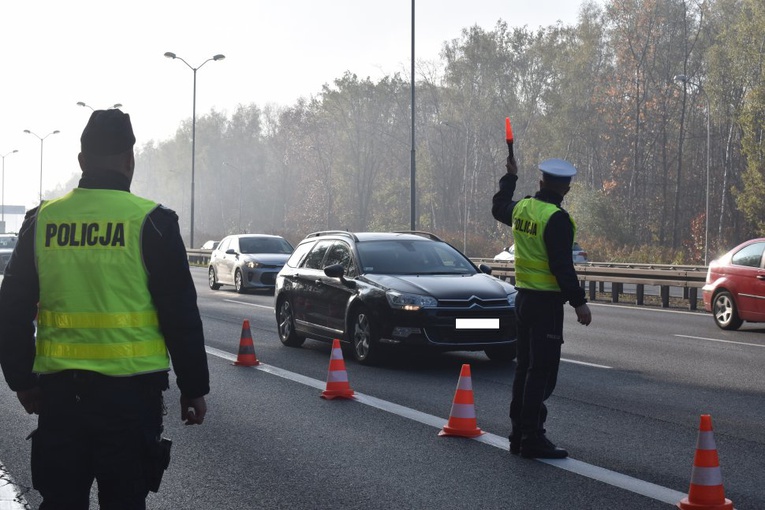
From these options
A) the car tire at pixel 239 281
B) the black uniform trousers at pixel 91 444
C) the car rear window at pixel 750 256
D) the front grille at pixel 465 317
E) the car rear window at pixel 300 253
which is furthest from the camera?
the car tire at pixel 239 281

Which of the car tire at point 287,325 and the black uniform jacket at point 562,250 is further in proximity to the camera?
the car tire at point 287,325

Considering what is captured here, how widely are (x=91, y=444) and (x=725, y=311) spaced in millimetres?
14301

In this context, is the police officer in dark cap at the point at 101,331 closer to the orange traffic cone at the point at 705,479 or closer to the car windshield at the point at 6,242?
the orange traffic cone at the point at 705,479

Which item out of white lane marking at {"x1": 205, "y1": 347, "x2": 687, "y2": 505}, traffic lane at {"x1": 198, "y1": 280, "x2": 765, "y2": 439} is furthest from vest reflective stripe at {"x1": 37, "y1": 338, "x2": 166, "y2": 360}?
traffic lane at {"x1": 198, "y1": 280, "x2": 765, "y2": 439}

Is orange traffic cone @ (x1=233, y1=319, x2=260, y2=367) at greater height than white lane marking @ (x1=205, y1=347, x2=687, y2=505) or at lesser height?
greater

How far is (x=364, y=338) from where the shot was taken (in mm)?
11766

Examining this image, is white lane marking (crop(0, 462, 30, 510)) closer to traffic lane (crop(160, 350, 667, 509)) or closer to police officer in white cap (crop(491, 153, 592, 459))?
traffic lane (crop(160, 350, 667, 509))

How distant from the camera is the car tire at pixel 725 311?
16109mm

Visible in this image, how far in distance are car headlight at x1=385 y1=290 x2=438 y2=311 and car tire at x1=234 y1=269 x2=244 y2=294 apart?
15783 millimetres

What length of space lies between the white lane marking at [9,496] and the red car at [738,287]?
11.8 meters

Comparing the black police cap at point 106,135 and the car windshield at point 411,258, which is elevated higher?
the black police cap at point 106,135

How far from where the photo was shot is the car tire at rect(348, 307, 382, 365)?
11.5 m

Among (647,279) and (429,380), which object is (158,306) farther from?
(647,279)

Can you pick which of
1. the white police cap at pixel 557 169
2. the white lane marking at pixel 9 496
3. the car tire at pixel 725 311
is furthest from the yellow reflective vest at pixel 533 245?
the car tire at pixel 725 311
